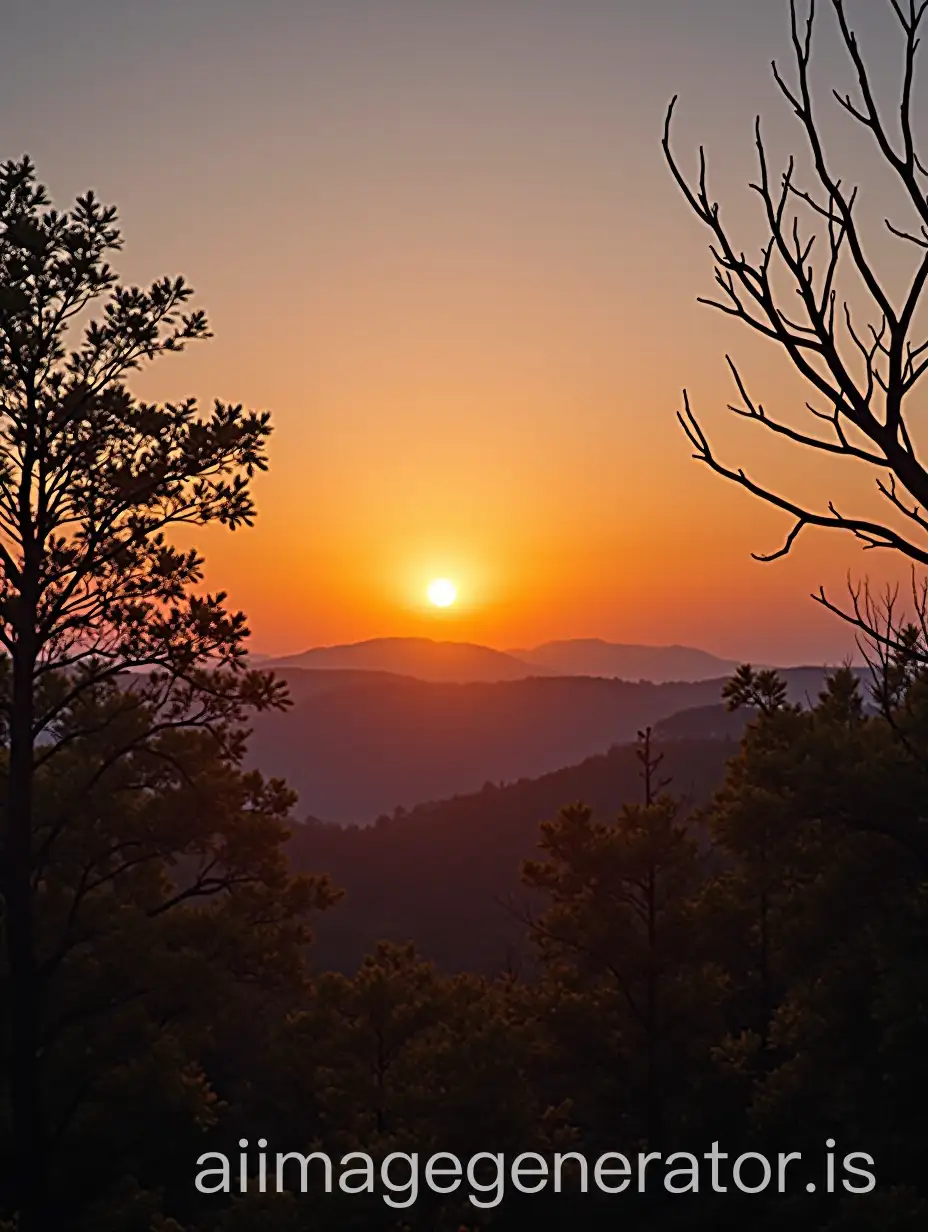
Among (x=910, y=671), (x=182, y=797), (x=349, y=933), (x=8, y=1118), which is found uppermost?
(x=910, y=671)

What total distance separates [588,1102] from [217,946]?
11.7 meters

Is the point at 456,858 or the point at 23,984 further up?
the point at 23,984

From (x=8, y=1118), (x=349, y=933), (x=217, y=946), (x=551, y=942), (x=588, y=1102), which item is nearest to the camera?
(x=8, y=1118)

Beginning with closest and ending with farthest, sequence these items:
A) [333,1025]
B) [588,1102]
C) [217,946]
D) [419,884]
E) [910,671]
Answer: [217,946] → [333,1025] → [910,671] → [588,1102] → [419,884]

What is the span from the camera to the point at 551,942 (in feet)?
88.4

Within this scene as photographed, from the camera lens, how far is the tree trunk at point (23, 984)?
11.2 metres

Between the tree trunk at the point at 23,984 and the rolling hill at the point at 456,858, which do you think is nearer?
the tree trunk at the point at 23,984

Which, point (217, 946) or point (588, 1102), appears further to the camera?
point (588, 1102)

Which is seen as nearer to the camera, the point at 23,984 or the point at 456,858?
the point at 23,984

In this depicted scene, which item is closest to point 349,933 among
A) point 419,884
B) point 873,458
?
point 419,884

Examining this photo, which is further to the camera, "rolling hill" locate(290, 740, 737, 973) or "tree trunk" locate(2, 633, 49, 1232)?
"rolling hill" locate(290, 740, 737, 973)

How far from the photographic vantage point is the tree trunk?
11180 mm

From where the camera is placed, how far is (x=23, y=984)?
37.2ft

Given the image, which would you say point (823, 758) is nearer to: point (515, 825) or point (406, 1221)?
point (406, 1221)
